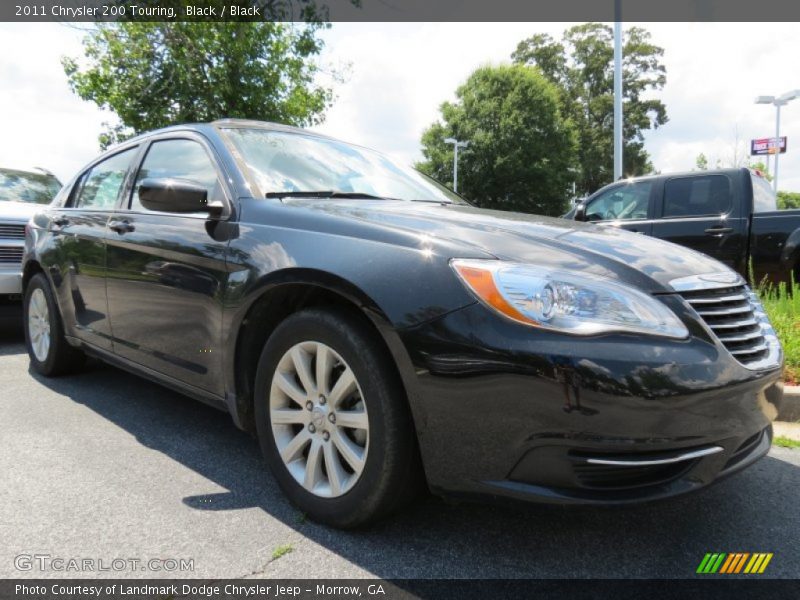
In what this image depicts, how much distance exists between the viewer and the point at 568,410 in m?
1.69

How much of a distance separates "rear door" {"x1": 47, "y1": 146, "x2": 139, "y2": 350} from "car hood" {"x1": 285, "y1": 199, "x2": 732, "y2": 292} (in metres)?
1.64

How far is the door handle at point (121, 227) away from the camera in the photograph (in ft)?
10.5

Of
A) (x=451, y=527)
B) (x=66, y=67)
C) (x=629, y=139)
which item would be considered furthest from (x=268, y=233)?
(x=629, y=139)

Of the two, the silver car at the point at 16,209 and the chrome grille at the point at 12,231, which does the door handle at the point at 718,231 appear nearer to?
the silver car at the point at 16,209

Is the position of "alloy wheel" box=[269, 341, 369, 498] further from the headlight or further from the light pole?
the light pole

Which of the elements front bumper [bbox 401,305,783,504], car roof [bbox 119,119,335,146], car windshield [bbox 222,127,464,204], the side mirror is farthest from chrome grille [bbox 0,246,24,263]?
front bumper [bbox 401,305,783,504]

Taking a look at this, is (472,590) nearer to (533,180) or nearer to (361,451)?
(361,451)

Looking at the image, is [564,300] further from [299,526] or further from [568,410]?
[299,526]

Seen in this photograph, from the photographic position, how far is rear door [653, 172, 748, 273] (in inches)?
242

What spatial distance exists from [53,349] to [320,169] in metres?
2.55

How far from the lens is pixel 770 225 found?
5895 mm

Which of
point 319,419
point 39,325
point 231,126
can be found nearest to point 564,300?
point 319,419

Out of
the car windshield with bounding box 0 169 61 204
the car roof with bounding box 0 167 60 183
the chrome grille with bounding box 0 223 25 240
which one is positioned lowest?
the chrome grille with bounding box 0 223 25 240

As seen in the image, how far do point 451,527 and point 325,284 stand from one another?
1018 mm
